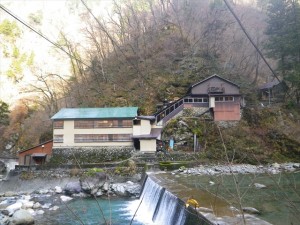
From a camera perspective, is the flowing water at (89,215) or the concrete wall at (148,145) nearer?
the flowing water at (89,215)

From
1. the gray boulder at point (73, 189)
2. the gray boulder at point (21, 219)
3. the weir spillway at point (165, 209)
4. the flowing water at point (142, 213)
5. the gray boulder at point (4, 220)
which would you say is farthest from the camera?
the gray boulder at point (73, 189)

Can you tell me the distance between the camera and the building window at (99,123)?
29453 millimetres

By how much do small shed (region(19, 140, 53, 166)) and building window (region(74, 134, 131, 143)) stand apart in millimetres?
3265

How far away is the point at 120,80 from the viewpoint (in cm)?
4103

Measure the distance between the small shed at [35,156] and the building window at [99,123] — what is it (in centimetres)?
397

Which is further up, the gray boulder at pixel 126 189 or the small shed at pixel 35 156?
the small shed at pixel 35 156

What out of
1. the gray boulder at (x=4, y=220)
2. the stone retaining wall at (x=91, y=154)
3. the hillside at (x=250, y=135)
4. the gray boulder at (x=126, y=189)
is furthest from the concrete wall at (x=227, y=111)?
the gray boulder at (x=4, y=220)

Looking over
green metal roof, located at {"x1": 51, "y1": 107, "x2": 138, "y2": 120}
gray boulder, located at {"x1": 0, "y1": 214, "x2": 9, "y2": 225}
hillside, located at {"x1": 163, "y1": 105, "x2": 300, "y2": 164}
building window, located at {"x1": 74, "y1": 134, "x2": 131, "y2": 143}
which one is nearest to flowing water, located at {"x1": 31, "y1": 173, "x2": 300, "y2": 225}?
gray boulder, located at {"x1": 0, "y1": 214, "x2": 9, "y2": 225}

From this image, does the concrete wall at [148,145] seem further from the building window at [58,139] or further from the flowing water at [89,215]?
the flowing water at [89,215]

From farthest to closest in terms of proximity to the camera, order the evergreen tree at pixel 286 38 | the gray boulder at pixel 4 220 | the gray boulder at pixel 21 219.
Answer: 1. the evergreen tree at pixel 286 38
2. the gray boulder at pixel 4 220
3. the gray boulder at pixel 21 219

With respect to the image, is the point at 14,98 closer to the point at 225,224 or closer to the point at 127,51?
the point at 127,51

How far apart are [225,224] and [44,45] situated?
183 ft

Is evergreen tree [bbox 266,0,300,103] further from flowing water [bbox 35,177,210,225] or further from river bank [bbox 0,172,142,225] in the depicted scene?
flowing water [bbox 35,177,210,225]

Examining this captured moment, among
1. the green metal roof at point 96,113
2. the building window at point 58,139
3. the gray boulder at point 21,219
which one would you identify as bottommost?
the gray boulder at point 21,219
